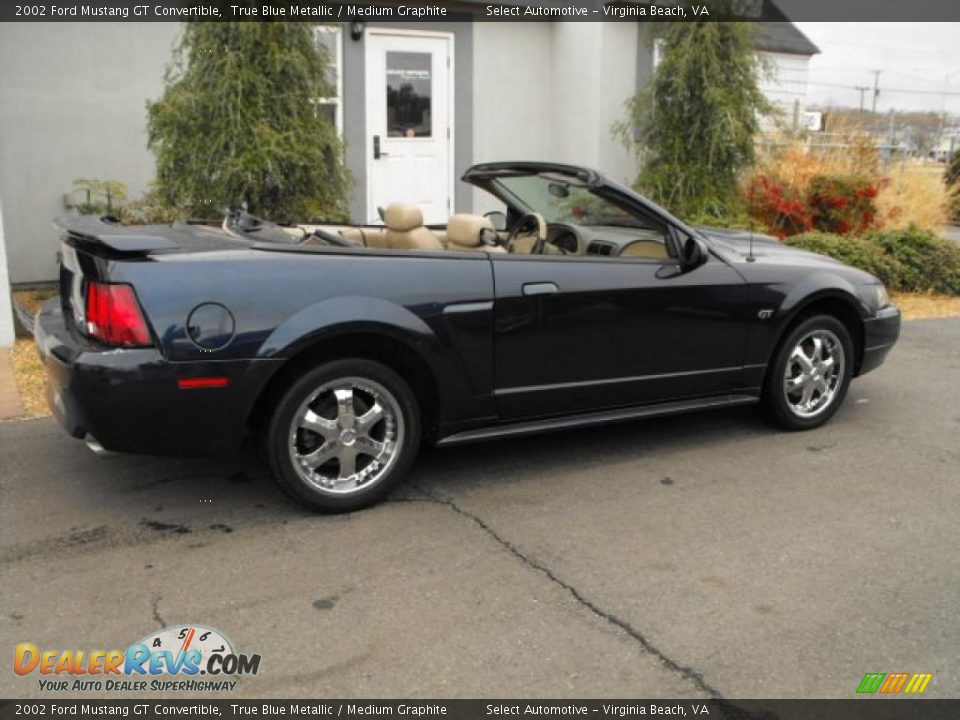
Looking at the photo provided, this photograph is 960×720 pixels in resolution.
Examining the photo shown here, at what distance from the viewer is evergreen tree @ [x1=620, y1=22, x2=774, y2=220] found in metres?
10.7

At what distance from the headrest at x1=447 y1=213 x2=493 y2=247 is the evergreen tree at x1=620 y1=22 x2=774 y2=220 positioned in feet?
20.6

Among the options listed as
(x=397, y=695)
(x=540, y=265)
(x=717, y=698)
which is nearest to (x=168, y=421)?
(x=397, y=695)

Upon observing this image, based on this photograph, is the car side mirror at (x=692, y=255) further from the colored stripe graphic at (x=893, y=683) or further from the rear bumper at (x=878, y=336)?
the colored stripe graphic at (x=893, y=683)

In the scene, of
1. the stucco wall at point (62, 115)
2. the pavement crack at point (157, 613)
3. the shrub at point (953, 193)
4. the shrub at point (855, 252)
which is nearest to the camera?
the pavement crack at point (157, 613)

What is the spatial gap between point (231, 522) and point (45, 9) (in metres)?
7.21

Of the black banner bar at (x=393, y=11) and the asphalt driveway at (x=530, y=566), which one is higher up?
the black banner bar at (x=393, y=11)

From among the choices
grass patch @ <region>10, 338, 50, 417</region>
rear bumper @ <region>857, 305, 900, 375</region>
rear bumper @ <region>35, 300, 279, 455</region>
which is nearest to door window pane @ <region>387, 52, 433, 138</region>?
grass patch @ <region>10, 338, 50, 417</region>

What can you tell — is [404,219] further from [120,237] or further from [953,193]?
[953,193]

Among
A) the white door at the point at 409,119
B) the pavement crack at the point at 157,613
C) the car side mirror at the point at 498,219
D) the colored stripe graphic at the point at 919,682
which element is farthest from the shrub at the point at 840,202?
the pavement crack at the point at 157,613

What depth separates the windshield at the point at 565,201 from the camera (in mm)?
5012

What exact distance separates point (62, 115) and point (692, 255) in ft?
23.3

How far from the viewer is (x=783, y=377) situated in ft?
17.5

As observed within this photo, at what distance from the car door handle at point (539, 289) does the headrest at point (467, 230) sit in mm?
550
